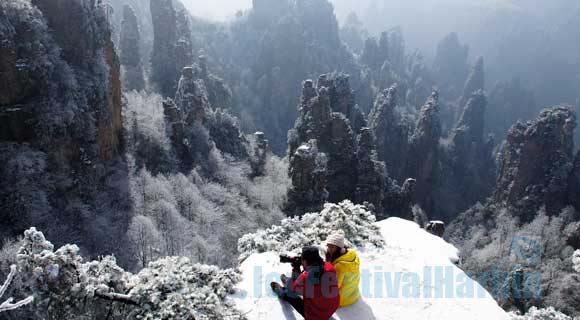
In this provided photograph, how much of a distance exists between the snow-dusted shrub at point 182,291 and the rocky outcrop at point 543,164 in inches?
1564

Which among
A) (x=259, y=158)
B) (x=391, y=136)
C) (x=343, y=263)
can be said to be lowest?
(x=343, y=263)

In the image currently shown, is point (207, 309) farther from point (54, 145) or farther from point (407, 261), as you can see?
point (54, 145)

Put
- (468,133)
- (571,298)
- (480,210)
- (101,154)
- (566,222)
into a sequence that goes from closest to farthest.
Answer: (571,298)
(101,154)
(566,222)
(480,210)
(468,133)

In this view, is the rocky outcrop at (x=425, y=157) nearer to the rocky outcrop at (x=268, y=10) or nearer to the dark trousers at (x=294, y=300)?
the rocky outcrop at (x=268, y=10)

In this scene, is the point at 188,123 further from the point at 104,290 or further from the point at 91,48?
the point at 104,290

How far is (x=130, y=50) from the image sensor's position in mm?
51250

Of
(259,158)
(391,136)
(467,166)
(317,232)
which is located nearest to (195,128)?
(259,158)

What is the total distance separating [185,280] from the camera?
7156 mm

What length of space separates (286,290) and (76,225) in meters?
20.2

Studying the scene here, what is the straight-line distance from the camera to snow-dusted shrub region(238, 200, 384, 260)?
9633mm

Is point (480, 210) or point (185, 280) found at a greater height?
Answer: point (480, 210)

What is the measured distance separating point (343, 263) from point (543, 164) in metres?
40.4

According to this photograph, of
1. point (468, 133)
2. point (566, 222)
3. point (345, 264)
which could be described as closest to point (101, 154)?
point (345, 264)

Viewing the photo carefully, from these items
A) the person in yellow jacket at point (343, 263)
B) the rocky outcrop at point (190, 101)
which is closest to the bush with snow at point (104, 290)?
the person in yellow jacket at point (343, 263)
